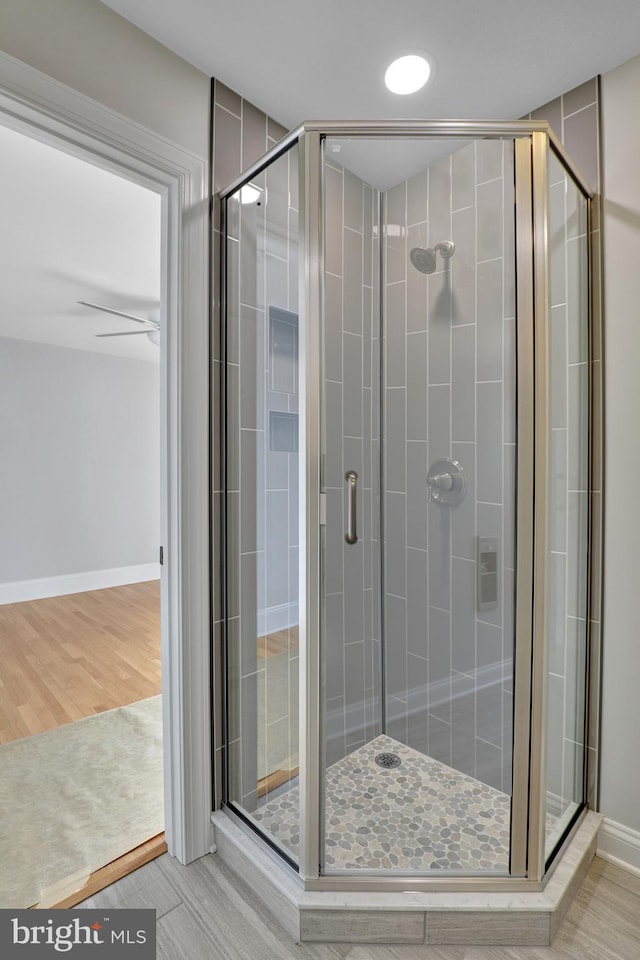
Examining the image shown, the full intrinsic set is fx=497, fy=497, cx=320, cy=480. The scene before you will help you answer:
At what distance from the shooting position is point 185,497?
1566mm

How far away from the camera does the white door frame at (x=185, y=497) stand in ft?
5.07

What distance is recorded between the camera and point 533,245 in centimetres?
132

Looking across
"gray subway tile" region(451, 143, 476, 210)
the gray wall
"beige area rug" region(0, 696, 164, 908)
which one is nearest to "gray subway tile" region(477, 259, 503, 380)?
"gray subway tile" region(451, 143, 476, 210)

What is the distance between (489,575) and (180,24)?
180cm

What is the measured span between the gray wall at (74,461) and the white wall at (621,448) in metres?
5.05

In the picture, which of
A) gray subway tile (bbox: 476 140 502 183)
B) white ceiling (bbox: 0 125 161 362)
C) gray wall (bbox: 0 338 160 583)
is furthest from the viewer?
gray wall (bbox: 0 338 160 583)

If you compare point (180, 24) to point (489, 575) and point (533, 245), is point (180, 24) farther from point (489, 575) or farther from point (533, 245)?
point (489, 575)

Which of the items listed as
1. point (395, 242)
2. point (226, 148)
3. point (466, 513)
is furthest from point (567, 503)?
point (226, 148)

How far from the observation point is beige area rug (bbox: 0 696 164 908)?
1543 millimetres

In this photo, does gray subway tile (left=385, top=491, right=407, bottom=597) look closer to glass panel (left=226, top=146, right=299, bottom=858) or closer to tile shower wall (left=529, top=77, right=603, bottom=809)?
glass panel (left=226, top=146, right=299, bottom=858)

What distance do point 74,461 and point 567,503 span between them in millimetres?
5077

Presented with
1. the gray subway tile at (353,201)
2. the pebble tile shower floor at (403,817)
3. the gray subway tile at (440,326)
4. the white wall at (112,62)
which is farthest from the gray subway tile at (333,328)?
the pebble tile shower floor at (403,817)

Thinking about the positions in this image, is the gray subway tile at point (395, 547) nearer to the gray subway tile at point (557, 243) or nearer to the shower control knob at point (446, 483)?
the shower control knob at point (446, 483)

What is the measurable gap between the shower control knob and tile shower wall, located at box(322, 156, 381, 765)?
180 millimetres
